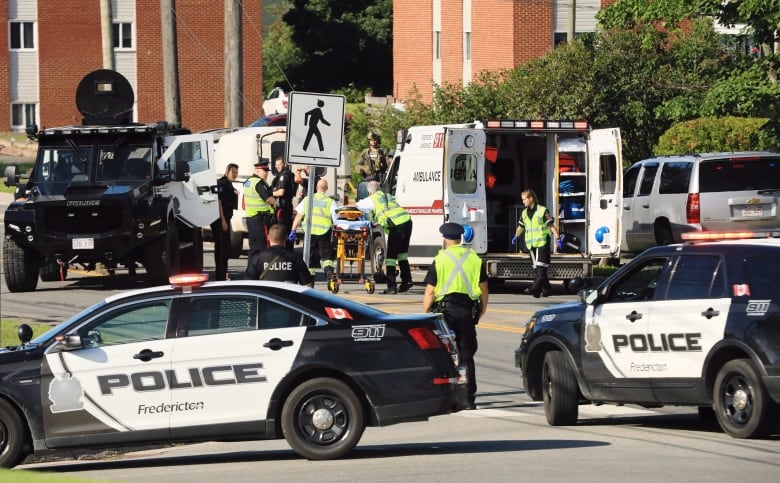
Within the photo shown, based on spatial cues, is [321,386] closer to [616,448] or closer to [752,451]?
[616,448]

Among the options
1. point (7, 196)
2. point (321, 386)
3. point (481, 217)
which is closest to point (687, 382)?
point (321, 386)

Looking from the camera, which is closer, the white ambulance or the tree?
the white ambulance

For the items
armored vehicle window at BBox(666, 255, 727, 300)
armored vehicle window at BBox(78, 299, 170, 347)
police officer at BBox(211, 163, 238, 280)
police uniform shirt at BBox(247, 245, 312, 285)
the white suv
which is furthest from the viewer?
the white suv

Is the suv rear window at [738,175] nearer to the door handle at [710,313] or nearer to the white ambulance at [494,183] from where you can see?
the white ambulance at [494,183]

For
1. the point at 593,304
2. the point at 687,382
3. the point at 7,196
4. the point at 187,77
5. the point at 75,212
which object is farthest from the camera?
the point at 187,77

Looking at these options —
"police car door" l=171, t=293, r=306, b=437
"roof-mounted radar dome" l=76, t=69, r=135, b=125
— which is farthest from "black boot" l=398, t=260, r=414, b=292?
"police car door" l=171, t=293, r=306, b=437

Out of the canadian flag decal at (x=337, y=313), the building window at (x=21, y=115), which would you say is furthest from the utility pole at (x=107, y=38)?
the building window at (x=21, y=115)

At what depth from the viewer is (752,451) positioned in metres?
10.9

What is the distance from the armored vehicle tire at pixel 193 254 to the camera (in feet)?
79.4

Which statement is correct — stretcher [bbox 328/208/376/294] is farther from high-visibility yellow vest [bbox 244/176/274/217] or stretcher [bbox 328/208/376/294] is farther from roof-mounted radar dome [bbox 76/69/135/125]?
roof-mounted radar dome [bbox 76/69/135/125]

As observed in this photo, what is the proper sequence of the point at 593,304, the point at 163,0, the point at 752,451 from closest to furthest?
the point at 752,451 < the point at 593,304 < the point at 163,0

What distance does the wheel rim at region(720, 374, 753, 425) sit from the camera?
37.0 feet

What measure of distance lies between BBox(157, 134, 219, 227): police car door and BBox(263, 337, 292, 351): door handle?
40.5ft

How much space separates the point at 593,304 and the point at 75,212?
11164 millimetres
